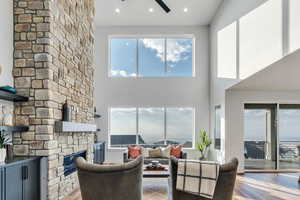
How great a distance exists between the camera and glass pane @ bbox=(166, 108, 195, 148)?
28.4ft

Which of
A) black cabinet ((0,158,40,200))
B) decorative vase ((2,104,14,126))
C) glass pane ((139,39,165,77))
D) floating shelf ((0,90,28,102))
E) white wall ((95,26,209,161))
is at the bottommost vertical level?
black cabinet ((0,158,40,200))

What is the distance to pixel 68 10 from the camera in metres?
4.70

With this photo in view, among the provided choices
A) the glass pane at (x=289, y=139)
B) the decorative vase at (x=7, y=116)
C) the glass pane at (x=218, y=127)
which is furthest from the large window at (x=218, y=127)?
the decorative vase at (x=7, y=116)

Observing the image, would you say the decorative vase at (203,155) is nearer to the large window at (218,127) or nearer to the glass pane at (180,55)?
the large window at (218,127)

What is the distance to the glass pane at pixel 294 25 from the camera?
369 cm

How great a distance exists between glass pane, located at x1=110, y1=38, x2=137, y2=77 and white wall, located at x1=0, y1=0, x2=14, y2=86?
197 inches

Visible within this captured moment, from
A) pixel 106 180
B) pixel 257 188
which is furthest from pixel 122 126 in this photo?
pixel 106 180

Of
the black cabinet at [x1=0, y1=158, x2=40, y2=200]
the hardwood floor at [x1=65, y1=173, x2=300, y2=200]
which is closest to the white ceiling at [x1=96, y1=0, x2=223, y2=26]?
the hardwood floor at [x1=65, y1=173, x2=300, y2=200]

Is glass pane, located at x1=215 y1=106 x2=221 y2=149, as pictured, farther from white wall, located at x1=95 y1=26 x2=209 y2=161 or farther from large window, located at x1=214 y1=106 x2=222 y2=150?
white wall, located at x1=95 y1=26 x2=209 y2=161

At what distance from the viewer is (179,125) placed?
8680mm

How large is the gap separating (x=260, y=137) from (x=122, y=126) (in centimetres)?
436

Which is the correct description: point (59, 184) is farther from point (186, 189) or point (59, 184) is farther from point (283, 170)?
Result: point (283, 170)

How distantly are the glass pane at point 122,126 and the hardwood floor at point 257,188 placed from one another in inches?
115

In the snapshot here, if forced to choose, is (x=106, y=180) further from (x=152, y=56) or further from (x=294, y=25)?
(x=152, y=56)
